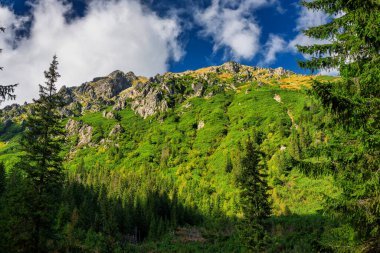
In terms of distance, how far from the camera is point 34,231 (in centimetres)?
2373

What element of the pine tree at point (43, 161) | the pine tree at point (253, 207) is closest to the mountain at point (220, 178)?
the pine tree at point (43, 161)

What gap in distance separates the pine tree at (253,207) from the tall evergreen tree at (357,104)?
21465mm

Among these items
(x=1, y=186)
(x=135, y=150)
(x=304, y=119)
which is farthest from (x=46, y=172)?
(x=135, y=150)

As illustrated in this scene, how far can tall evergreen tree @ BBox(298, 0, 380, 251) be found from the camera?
409 inches

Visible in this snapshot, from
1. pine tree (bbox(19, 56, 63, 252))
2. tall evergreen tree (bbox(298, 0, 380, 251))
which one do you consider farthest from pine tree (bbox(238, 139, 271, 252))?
tall evergreen tree (bbox(298, 0, 380, 251))

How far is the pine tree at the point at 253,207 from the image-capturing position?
105ft

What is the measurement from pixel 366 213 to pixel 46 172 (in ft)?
73.6

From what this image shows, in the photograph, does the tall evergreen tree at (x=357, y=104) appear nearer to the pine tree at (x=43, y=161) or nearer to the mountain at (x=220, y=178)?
the mountain at (x=220, y=178)

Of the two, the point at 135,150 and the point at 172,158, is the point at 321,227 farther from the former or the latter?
the point at 135,150

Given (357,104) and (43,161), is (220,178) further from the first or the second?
(357,104)

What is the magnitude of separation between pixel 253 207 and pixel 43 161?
2070 cm

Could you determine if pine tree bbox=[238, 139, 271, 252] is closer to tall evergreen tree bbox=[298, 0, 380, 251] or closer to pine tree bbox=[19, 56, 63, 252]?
pine tree bbox=[19, 56, 63, 252]

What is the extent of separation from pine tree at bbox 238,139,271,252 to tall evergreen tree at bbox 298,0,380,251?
21465 mm

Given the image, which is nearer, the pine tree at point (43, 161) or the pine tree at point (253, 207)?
the pine tree at point (43, 161)
